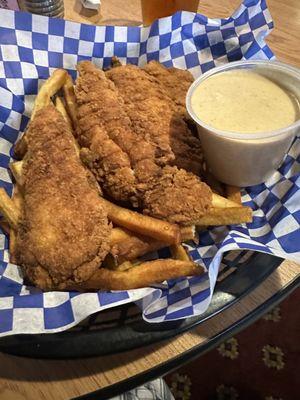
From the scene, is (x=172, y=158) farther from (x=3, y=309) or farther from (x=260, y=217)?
(x=3, y=309)

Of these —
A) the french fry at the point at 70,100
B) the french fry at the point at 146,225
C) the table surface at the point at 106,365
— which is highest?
the french fry at the point at 70,100

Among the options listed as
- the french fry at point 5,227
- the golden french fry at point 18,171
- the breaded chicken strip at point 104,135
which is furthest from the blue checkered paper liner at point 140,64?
the breaded chicken strip at point 104,135

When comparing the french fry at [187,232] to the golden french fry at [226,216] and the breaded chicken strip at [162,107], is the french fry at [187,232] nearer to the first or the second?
the golden french fry at [226,216]

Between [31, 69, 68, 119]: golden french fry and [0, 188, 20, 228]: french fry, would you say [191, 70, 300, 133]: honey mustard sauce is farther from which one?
[0, 188, 20, 228]: french fry

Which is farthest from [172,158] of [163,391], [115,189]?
[163,391]

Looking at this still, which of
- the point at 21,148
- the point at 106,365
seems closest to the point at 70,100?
the point at 21,148

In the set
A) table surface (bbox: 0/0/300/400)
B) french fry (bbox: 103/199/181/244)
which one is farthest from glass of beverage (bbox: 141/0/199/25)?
table surface (bbox: 0/0/300/400)

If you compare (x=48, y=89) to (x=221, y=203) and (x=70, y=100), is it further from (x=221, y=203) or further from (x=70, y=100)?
(x=221, y=203)
